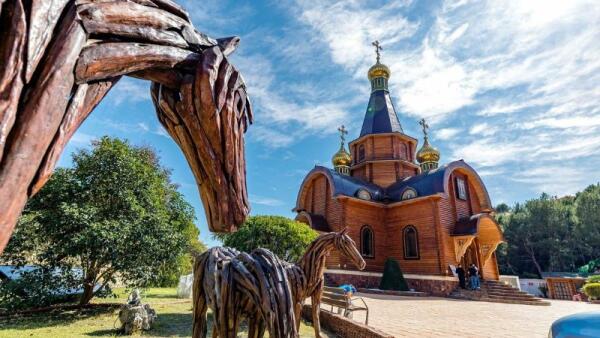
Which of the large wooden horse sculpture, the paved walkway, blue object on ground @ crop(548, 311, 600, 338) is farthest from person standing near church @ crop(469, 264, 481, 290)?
blue object on ground @ crop(548, 311, 600, 338)

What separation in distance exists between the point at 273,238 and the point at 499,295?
1431 cm

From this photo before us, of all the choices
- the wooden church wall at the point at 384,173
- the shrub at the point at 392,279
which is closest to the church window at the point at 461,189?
the wooden church wall at the point at 384,173

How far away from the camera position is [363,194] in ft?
71.2

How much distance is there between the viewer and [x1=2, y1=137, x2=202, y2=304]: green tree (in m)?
8.80

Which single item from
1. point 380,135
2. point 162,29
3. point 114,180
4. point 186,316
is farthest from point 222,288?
point 380,135

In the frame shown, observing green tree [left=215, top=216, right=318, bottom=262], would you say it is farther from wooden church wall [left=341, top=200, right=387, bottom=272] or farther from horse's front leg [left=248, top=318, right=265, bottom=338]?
wooden church wall [left=341, top=200, right=387, bottom=272]

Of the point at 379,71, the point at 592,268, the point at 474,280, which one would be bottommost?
the point at 474,280

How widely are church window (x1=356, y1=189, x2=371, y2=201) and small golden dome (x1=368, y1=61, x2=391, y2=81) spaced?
549 inches

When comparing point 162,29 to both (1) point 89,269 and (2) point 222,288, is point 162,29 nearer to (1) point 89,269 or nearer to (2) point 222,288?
(2) point 222,288

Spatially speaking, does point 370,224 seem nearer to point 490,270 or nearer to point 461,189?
point 461,189

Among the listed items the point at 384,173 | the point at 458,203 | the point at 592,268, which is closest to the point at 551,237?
the point at 592,268

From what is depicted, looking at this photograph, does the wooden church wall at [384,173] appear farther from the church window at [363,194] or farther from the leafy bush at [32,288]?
the leafy bush at [32,288]

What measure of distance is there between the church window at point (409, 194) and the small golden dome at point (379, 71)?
13763 mm

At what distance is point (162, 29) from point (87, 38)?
24 centimetres
